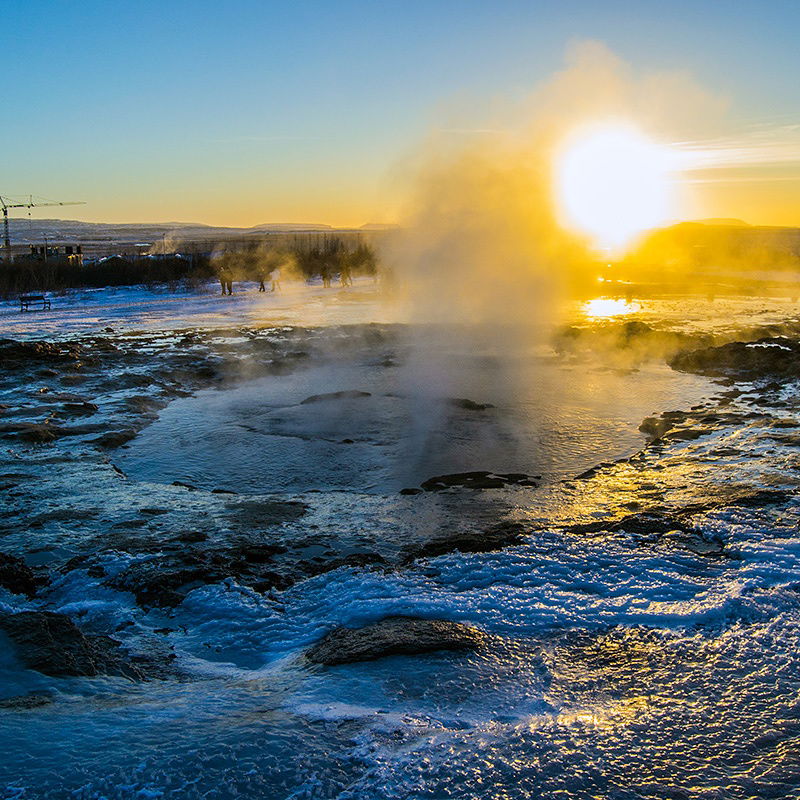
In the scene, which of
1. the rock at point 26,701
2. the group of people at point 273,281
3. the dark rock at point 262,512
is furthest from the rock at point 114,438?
the group of people at point 273,281

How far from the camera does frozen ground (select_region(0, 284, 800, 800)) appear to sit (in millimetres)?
3012

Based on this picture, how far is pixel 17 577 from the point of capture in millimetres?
4902

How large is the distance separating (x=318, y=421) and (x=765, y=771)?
21.4ft

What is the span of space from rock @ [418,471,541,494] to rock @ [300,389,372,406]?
3.47 meters

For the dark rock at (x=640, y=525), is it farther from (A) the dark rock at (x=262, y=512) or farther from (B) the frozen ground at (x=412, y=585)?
(A) the dark rock at (x=262, y=512)

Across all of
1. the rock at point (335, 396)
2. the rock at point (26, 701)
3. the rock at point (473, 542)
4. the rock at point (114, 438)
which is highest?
the rock at point (335, 396)

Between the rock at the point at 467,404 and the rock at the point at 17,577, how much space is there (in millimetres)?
5576

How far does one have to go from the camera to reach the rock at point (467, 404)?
9234mm

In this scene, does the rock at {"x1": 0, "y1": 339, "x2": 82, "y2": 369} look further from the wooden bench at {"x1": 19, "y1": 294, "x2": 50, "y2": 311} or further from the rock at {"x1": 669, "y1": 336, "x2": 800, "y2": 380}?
the rock at {"x1": 669, "y1": 336, "x2": 800, "y2": 380}

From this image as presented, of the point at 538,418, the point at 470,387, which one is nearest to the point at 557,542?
the point at 538,418

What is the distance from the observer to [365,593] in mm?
4582

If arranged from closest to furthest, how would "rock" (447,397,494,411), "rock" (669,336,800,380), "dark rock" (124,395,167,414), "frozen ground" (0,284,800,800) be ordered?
"frozen ground" (0,284,800,800) → "rock" (447,397,494,411) → "dark rock" (124,395,167,414) → "rock" (669,336,800,380)

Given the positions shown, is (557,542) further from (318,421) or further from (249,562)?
(318,421)

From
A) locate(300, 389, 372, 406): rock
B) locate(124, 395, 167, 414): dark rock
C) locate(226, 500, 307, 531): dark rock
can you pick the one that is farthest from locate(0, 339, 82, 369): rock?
locate(226, 500, 307, 531): dark rock
